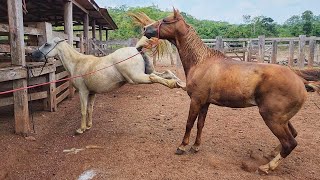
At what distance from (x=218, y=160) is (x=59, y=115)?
432 centimetres

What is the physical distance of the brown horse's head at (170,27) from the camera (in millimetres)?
4980

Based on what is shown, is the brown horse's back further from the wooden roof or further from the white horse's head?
the wooden roof

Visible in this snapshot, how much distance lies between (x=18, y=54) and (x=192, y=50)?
3.12 metres

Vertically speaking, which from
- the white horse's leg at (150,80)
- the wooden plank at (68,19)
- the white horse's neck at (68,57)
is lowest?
the white horse's leg at (150,80)

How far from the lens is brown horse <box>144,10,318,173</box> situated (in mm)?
4102

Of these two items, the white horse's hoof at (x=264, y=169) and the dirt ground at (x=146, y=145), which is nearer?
the white horse's hoof at (x=264, y=169)

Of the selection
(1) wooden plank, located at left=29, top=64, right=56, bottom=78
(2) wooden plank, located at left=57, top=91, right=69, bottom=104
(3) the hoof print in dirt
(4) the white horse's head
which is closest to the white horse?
(4) the white horse's head

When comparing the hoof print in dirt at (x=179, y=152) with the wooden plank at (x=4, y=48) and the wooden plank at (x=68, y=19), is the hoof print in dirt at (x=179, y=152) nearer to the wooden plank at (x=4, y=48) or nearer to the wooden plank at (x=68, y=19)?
the wooden plank at (x=4, y=48)

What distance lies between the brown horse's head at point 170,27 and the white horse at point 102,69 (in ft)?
2.92

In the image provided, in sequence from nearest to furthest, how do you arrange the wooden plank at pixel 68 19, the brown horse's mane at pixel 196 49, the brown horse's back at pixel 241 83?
the brown horse's back at pixel 241 83, the brown horse's mane at pixel 196 49, the wooden plank at pixel 68 19

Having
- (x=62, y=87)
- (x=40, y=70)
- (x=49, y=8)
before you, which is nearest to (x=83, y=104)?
(x=40, y=70)

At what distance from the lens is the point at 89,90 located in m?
6.18

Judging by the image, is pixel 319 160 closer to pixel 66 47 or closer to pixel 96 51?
pixel 66 47

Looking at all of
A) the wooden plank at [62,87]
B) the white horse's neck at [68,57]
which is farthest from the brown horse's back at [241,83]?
the wooden plank at [62,87]
